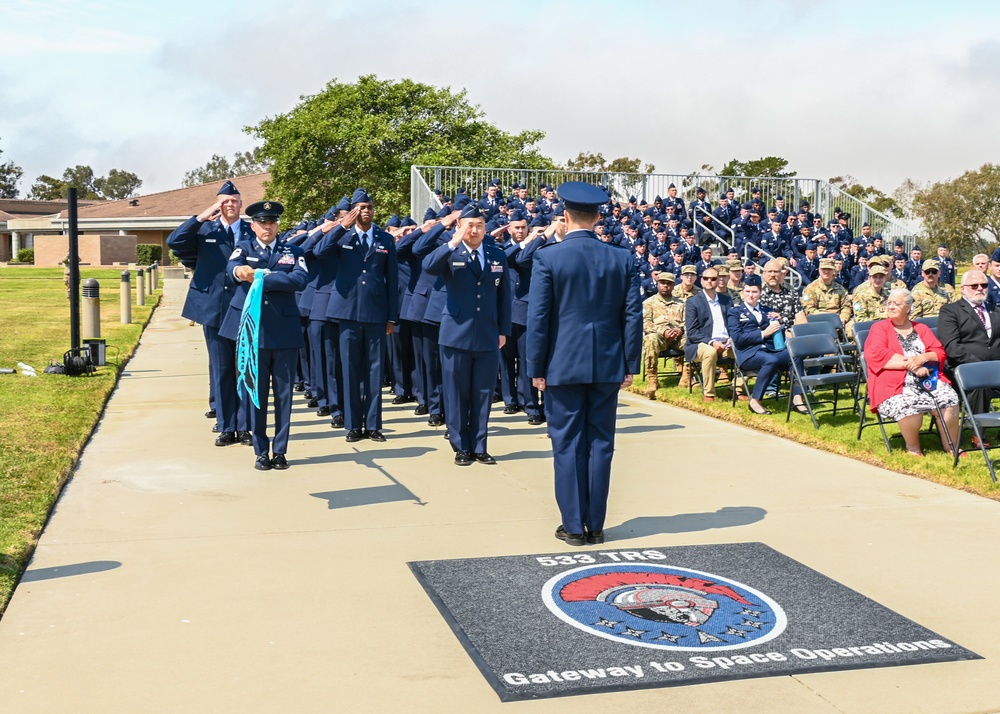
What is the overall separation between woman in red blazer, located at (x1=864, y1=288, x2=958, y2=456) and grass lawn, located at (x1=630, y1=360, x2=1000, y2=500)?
0.26 m

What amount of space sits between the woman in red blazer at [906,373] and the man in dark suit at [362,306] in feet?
12.9

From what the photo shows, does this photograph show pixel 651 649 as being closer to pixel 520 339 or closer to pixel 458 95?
pixel 520 339

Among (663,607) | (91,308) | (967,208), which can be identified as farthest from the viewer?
(967,208)

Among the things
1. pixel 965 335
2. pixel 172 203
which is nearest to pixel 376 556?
pixel 965 335

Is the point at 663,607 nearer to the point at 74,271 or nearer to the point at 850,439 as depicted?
the point at 850,439

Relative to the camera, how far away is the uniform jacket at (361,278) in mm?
9375

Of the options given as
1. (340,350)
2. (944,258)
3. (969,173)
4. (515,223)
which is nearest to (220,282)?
(340,350)

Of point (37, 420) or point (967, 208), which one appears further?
point (967, 208)

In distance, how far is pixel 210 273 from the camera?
29.7 feet

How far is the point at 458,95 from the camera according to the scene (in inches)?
1660

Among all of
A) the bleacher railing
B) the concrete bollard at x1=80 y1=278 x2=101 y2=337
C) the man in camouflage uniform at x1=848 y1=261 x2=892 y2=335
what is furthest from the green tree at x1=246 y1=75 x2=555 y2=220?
the man in camouflage uniform at x1=848 y1=261 x2=892 y2=335

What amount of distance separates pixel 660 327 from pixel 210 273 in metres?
5.61

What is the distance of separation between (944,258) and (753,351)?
34.6 ft

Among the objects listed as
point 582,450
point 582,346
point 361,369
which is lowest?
point 582,450
